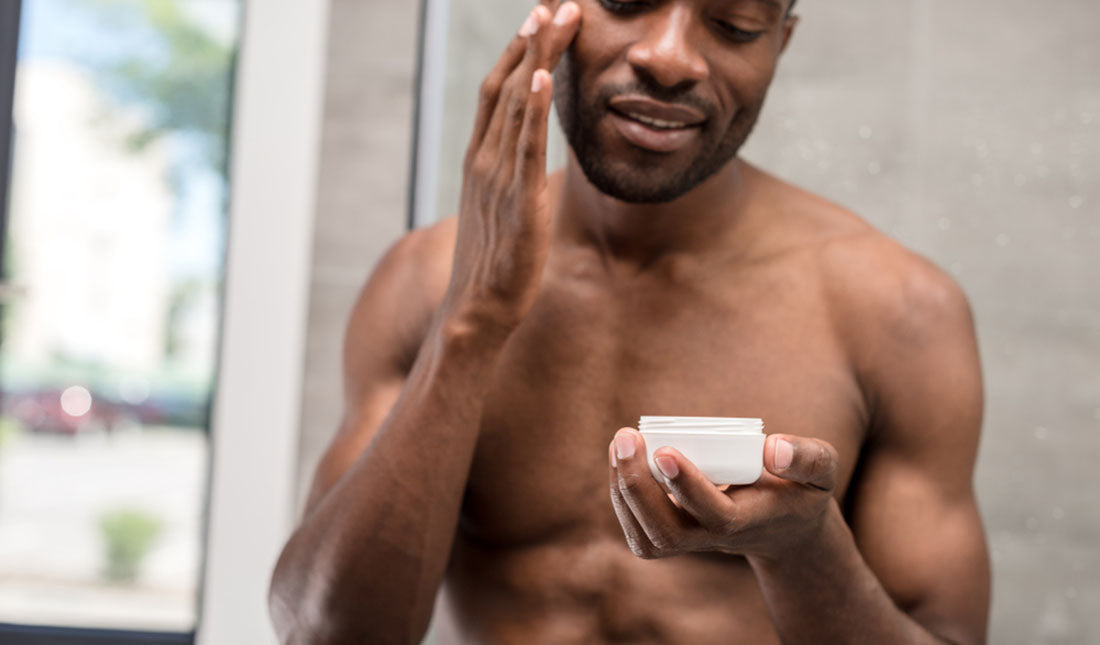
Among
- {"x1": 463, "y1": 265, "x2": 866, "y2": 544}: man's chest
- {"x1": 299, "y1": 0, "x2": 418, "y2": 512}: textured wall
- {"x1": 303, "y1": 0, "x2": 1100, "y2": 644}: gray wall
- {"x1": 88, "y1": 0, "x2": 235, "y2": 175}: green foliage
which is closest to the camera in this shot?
{"x1": 463, "y1": 265, "x2": 866, "y2": 544}: man's chest

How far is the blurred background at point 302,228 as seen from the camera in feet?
4.95

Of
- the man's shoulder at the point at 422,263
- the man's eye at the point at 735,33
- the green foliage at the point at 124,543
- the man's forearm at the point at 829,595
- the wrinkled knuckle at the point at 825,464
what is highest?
the man's eye at the point at 735,33

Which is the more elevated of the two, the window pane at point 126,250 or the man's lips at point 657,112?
the man's lips at point 657,112

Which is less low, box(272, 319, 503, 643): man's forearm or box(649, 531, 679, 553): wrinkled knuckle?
box(649, 531, 679, 553): wrinkled knuckle

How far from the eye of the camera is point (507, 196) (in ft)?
3.00

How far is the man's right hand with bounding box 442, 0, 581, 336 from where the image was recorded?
90 cm

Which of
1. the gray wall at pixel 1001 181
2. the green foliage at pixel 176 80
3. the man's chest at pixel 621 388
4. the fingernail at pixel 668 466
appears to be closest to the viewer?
the fingernail at pixel 668 466

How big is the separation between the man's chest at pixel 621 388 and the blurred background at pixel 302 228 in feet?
1.90

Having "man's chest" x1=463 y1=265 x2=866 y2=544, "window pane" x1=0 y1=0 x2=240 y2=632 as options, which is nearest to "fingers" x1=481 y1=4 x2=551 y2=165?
"man's chest" x1=463 y1=265 x2=866 y2=544

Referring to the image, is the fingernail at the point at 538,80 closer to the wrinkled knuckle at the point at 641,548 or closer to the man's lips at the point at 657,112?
the man's lips at the point at 657,112

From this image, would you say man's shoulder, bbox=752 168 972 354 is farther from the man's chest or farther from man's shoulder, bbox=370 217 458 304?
man's shoulder, bbox=370 217 458 304

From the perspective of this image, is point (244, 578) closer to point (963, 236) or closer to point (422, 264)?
point (422, 264)

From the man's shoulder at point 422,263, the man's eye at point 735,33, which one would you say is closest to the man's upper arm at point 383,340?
the man's shoulder at point 422,263

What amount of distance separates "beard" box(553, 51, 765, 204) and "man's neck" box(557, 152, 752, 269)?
8 cm
